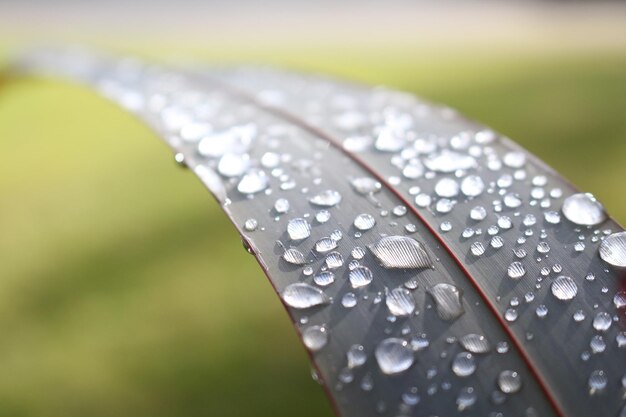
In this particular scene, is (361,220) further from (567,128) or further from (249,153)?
(567,128)

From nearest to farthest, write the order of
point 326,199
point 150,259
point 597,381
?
1. point 597,381
2. point 326,199
3. point 150,259

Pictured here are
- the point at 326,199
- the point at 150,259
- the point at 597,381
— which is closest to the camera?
the point at 597,381

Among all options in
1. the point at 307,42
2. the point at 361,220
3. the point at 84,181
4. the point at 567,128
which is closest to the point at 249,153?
the point at 361,220

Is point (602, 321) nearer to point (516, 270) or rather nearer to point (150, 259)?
point (516, 270)

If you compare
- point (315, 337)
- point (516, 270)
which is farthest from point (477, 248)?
point (315, 337)

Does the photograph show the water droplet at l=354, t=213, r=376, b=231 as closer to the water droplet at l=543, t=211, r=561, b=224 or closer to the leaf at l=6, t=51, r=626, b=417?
the leaf at l=6, t=51, r=626, b=417
